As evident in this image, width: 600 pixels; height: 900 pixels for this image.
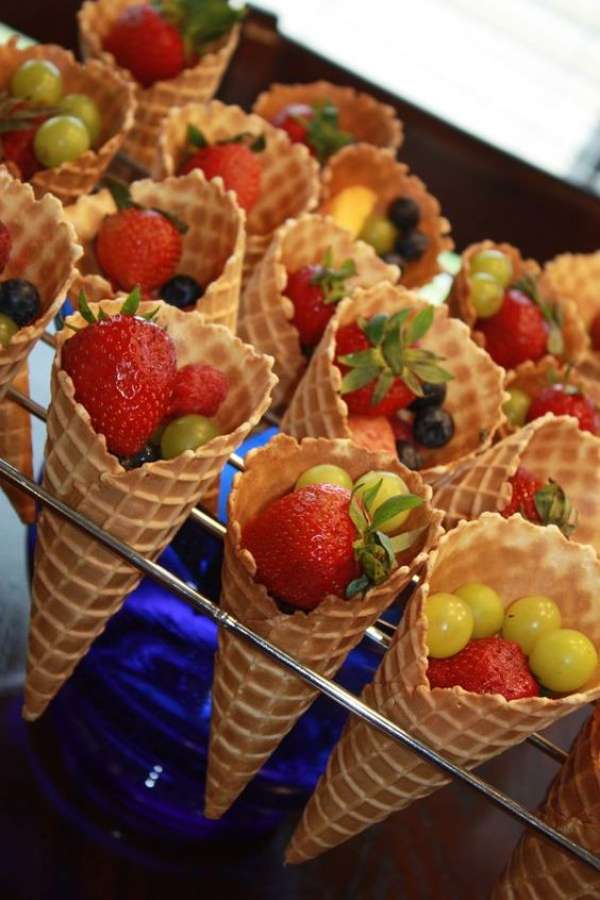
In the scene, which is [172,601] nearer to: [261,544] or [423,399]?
[261,544]

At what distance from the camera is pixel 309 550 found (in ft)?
2.97

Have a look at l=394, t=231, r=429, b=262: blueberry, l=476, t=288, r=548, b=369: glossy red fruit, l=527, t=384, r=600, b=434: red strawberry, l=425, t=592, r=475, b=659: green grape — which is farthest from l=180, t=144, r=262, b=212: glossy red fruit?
l=425, t=592, r=475, b=659: green grape

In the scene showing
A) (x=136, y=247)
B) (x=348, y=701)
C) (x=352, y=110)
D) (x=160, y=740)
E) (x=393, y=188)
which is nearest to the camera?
(x=348, y=701)

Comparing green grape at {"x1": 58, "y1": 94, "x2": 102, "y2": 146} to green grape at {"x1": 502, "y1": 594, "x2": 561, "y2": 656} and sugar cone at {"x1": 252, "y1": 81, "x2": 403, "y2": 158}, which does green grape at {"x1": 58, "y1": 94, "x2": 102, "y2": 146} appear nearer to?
sugar cone at {"x1": 252, "y1": 81, "x2": 403, "y2": 158}

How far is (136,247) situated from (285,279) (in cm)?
19

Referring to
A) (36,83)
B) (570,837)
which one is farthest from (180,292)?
(570,837)

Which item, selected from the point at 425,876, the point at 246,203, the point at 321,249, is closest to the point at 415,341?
the point at 321,249

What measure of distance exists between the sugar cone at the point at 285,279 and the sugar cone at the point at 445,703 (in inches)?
A: 16.6

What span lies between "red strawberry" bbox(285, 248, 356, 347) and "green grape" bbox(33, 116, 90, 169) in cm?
32

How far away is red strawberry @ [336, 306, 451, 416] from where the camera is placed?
46.4 inches

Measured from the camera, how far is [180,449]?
96cm

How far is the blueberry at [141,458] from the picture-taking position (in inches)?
36.7

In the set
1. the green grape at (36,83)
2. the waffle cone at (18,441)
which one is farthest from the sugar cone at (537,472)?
the green grape at (36,83)

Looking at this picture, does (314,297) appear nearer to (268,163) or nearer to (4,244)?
(268,163)
